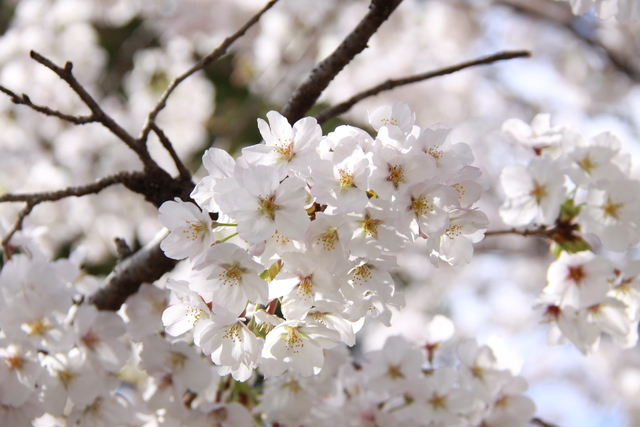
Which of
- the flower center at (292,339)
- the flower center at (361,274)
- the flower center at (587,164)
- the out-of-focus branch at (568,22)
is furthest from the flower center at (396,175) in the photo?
the out-of-focus branch at (568,22)

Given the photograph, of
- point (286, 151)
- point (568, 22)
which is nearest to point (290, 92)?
point (568, 22)

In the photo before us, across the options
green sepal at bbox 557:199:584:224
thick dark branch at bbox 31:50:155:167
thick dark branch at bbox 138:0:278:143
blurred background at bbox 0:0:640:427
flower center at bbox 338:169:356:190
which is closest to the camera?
flower center at bbox 338:169:356:190

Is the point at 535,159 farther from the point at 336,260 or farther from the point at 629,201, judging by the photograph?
the point at 336,260

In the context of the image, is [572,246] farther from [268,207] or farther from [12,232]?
[12,232]

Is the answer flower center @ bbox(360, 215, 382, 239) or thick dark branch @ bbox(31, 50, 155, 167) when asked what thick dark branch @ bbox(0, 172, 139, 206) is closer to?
thick dark branch @ bbox(31, 50, 155, 167)

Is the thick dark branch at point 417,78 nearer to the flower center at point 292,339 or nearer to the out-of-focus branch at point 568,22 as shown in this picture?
the flower center at point 292,339

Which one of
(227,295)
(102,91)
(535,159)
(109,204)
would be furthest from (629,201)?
(102,91)

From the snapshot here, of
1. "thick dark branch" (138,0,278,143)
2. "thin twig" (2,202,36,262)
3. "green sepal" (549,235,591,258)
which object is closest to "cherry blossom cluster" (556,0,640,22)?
"green sepal" (549,235,591,258)
